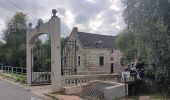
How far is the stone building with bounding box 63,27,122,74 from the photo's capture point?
4034cm

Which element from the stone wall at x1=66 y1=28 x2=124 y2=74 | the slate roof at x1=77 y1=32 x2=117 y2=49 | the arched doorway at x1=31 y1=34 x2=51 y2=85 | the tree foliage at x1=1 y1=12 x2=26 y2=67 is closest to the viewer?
the arched doorway at x1=31 y1=34 x2=51 y2=85

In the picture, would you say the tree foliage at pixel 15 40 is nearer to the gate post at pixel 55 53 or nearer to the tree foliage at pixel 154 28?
the gate post at pixel 55 53

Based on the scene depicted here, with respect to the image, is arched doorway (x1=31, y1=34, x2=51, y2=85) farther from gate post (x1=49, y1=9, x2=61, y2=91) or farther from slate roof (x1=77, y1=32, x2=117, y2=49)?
slate roof (x1=77, y1=32, x2=117, y2=49)

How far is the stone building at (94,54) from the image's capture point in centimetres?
4034

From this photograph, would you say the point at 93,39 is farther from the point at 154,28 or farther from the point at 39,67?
the point at 154,28

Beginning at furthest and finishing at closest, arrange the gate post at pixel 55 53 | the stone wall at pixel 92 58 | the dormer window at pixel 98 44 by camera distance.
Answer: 1. the dormer window at pixel 98 44
2. the stone wall at pixel 92 58
3. the gate post at pixel 55 53

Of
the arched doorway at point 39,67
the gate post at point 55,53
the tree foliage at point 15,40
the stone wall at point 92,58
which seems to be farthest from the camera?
the tree foliage at point 15,40

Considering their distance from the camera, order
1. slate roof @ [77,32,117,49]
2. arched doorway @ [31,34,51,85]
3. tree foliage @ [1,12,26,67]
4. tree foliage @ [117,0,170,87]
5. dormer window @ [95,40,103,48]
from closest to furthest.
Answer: tree foliage @ [117,0,170,87] → arched doorway @ [31,34,51,85] → slate roof @ [77,32,117,49] → dormer window @ [95,40,103,48] → tree foliage @ [1,12,26,67]

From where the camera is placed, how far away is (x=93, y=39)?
43.8 m

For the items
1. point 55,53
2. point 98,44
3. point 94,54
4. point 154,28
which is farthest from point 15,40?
point 154,28

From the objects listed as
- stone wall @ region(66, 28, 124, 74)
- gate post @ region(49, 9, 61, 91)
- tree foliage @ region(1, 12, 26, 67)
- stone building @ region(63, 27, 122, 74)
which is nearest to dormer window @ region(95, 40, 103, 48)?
stone building @ region(63, 27, 122, 74)

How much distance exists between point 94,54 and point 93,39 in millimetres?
3458

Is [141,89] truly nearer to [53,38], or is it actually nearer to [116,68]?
[53,38]

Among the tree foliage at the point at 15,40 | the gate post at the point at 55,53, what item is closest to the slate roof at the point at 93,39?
the tree foliage at the point at 15,40
